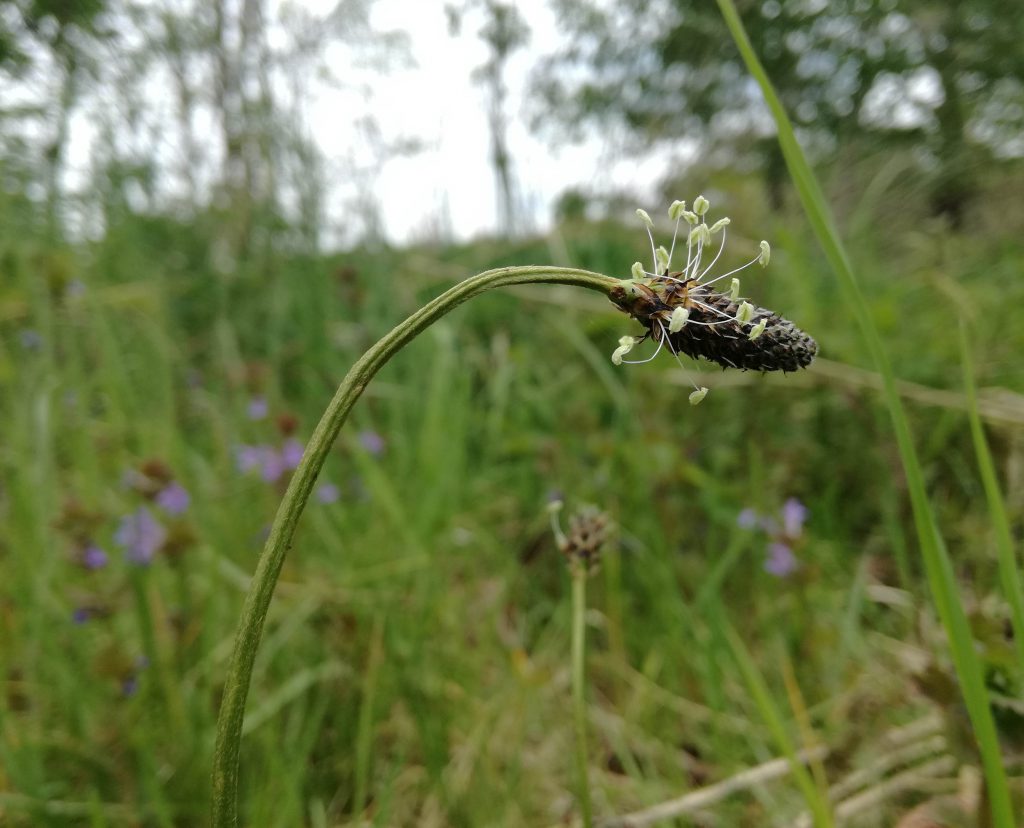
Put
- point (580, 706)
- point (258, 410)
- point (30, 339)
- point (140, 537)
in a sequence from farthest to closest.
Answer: point (258, 410)
point (30, 339)
point (140, 537)
point (580, 706)

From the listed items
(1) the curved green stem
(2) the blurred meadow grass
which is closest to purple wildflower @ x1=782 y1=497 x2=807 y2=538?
(2) the blurred meadow grass

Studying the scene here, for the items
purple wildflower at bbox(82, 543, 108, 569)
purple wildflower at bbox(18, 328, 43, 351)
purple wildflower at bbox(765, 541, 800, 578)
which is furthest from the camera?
purple wildflower at bbox(18, 328, 43, 351)

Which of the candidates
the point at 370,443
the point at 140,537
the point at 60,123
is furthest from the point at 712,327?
the point at 60,123

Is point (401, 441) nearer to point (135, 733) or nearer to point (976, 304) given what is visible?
point (135, 733)

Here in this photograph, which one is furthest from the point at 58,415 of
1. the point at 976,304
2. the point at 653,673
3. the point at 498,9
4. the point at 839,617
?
the point at 976,304

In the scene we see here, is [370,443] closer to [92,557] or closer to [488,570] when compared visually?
[488,570]

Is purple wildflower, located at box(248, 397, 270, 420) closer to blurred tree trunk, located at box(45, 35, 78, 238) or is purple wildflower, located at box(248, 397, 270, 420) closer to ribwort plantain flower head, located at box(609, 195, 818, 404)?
blurred tree trunk, located at box(45, 35, 78, 238)

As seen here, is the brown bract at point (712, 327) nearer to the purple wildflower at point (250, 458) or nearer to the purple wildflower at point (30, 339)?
the purple wildflower at point (250, 458)
